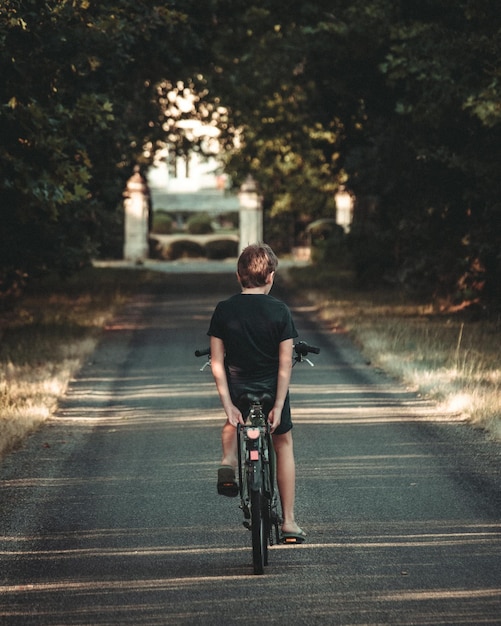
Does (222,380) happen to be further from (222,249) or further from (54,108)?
(222,249)

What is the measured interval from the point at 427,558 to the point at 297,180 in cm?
5624

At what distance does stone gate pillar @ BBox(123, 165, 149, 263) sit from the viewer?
183 ft

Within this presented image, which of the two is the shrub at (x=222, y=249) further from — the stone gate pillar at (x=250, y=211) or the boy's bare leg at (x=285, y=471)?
the boy's bare leg at (x=285, y=471)

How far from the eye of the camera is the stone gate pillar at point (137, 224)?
55.7m

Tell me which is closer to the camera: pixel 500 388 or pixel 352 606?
pixel 352 606

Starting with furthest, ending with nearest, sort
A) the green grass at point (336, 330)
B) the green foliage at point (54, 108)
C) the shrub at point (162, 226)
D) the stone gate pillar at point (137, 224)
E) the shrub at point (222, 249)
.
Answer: the shrub at point (162, 226) → the shrub at point (222, 249) → the stone gate pillar at point (137, 224) → the green foliage at point (54, 108) → the green grass at point (336, 330)

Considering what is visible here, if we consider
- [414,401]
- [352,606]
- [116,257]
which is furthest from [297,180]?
[352,606]

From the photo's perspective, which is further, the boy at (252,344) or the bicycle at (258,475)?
the boy at (252,344)

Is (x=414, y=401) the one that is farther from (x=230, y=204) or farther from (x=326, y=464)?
(x=230, y=204)

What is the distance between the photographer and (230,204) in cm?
8669

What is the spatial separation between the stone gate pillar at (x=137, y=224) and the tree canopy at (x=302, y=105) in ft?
59.1

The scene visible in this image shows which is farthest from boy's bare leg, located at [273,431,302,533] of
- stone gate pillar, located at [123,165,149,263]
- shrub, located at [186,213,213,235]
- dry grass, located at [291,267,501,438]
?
shrub, located at [186,213,213,235]

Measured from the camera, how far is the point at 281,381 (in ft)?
24.9

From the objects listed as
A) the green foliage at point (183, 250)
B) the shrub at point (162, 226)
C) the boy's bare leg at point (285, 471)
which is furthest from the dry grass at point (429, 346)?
the shrub at point (162, 226)
